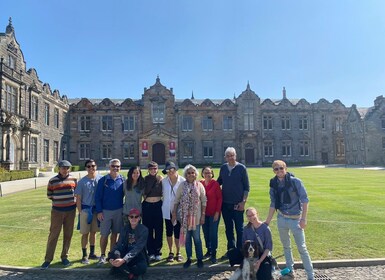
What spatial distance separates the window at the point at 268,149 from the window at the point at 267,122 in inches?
99.7

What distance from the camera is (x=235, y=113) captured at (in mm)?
48562

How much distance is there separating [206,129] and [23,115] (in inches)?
1021

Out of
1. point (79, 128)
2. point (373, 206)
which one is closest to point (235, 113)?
point (79, 128)

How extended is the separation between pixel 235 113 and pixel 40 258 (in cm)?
4359

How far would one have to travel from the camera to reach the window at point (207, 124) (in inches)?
1886

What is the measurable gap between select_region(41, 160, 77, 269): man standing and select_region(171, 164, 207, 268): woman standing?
2.36 metres

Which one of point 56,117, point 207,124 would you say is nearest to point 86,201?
point 56,117

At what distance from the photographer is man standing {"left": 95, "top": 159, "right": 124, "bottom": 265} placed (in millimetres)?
6461

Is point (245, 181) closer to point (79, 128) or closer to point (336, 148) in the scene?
point (79, 128)

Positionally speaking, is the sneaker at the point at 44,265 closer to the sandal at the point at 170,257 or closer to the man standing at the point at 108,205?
the man standing at the point at 108,205

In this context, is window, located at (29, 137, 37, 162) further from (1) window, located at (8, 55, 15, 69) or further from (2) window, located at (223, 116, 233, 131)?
(2) window, located at (223, 116, 233, 131)

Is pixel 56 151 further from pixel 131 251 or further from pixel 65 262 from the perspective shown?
pixel 131 251

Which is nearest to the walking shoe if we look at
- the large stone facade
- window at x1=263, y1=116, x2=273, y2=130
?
the large stone facade

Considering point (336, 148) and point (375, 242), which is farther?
point (336, 148)
